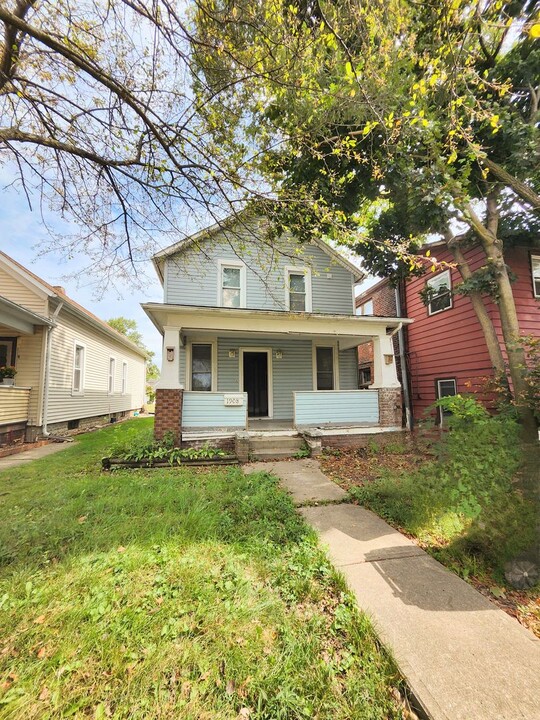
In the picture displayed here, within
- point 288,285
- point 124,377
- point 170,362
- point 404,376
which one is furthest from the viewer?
point 124,377

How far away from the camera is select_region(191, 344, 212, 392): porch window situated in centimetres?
933

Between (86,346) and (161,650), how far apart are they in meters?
11.9

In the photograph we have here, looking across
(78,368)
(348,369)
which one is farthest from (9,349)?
(348,369)

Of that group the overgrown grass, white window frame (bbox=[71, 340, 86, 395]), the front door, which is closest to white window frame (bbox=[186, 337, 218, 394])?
the front door

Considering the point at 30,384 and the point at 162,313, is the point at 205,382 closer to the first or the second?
the point at 162,313

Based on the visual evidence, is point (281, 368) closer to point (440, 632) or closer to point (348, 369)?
point (348, 369)

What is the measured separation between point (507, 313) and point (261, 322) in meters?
5.33

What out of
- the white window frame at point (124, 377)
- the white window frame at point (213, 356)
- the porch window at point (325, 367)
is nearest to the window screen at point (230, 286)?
the white window frame at point (213, 356)

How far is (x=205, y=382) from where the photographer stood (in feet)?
30.9

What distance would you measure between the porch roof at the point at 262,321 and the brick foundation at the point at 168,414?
1575 millimetres

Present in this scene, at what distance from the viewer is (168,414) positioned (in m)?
6.85

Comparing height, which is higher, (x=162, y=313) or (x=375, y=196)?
(x=375, y=196)

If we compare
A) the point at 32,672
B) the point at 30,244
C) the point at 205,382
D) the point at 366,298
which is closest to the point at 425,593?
the point at 32,672

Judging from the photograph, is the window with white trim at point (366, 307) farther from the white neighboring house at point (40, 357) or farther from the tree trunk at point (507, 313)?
the white neighboring house at point (40, 357)
